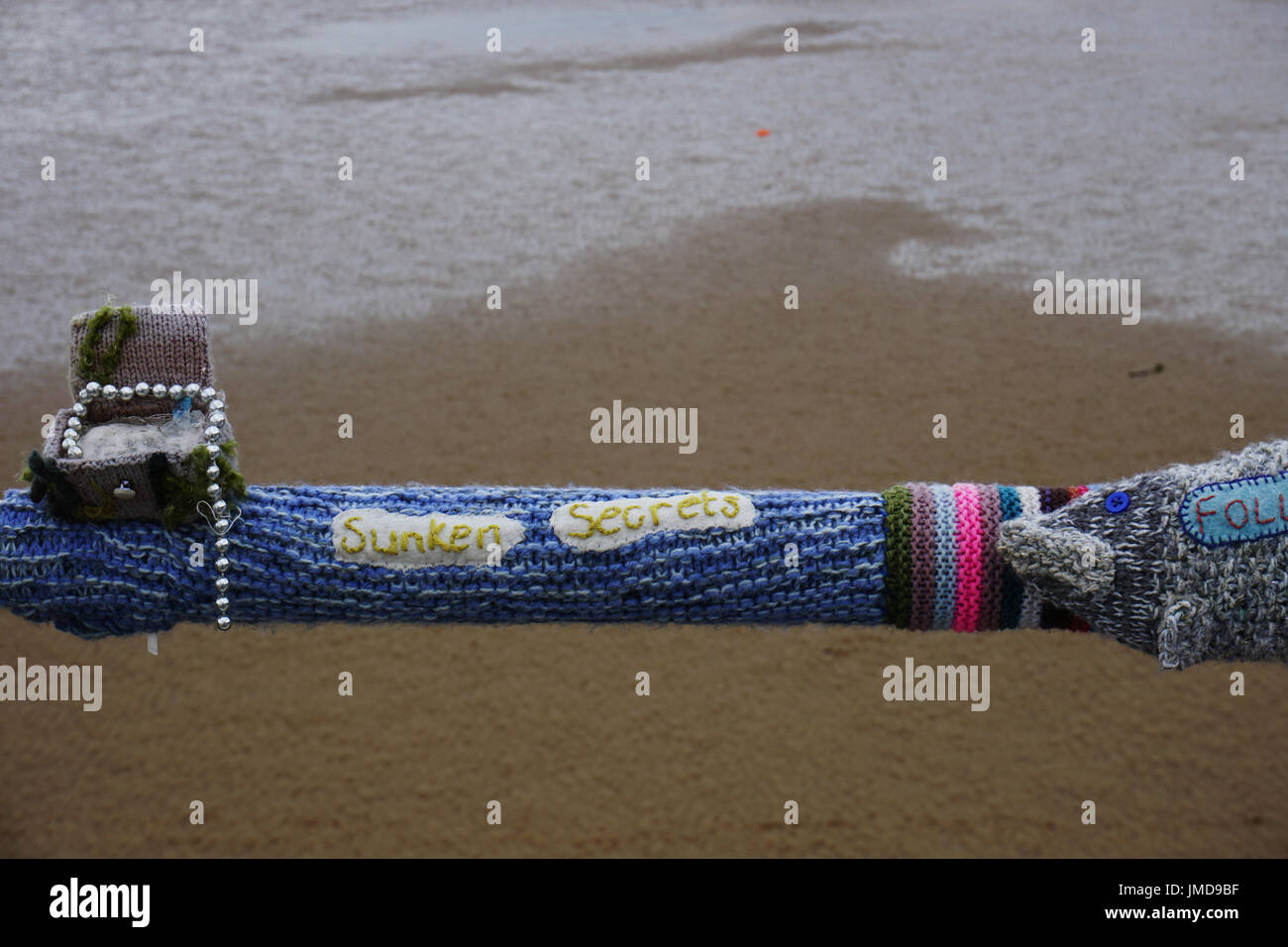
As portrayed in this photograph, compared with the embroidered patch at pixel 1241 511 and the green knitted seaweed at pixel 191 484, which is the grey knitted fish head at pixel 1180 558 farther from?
the green knitted seaweed at pixel 191 484

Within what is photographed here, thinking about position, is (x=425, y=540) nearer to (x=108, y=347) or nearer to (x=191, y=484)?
(x=191, y=484)

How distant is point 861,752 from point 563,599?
1.02 m

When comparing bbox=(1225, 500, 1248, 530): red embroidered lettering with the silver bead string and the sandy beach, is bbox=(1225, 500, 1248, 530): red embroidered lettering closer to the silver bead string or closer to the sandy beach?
the silver bead string

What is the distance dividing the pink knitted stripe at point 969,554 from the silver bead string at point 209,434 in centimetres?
60

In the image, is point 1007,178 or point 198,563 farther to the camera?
point 1007,178

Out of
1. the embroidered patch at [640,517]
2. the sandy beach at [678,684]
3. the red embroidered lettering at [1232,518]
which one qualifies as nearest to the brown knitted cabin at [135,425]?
the embroidered patch at [640,517]

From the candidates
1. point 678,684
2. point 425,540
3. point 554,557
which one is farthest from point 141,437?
point 678,684

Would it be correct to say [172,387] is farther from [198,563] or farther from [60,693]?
[60,693]

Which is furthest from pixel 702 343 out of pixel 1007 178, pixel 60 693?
pixel 60 693

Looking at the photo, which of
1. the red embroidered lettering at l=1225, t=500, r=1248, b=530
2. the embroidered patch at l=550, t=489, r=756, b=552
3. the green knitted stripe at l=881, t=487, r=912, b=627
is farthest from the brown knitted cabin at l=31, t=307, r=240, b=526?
the red embroidered lettering at l=1225, t=500, r=1248, b=530

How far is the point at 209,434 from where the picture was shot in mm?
886

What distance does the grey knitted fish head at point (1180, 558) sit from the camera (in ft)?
2.71

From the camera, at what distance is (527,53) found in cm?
263

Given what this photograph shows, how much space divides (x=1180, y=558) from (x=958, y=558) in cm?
17
